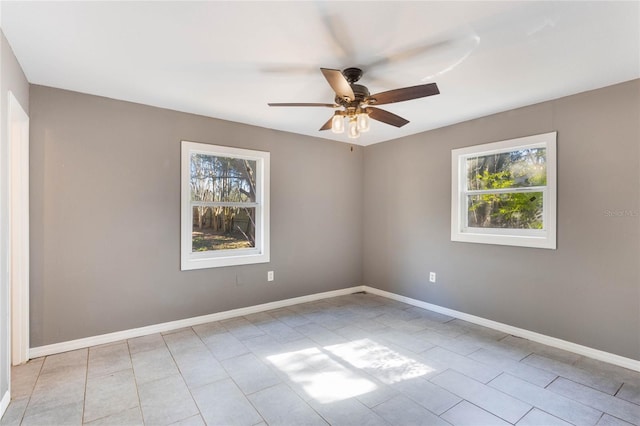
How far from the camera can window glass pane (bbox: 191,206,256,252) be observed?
3.74 metres

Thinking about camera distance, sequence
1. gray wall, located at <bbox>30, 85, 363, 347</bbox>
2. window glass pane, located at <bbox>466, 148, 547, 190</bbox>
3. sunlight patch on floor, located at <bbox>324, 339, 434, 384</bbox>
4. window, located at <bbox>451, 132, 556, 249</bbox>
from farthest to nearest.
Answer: window glass pane, located at <bbox>466, 148, 547, 190</bbox> → window, located at <bbox>451, 132, 556, 249</bbox> → gray wall, located at <bbox>30, 85, 363, 347</bbox> → sunlight patch on floor, located at <bbox>324, 339, 434, 384</bbox>

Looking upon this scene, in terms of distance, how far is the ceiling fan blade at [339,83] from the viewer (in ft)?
6.52

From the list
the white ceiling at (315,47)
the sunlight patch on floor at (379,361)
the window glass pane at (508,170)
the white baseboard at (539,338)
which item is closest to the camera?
the white ceiling at (315,47)

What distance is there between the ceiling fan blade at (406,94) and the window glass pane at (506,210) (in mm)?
1936

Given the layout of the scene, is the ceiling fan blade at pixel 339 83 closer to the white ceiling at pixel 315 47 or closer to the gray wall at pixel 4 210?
the white ceiling at pixel 315 47

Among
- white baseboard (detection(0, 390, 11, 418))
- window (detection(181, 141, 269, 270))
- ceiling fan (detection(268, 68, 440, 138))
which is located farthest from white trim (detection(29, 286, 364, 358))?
ceiling fan (detection(268, 68, 440, 138))

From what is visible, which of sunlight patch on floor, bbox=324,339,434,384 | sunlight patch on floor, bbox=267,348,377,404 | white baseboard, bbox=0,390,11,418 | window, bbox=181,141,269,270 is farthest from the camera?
window, bbox=181,141,269,270

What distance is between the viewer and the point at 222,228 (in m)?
3.94

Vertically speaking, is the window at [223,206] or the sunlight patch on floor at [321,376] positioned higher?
the window at [223,206]

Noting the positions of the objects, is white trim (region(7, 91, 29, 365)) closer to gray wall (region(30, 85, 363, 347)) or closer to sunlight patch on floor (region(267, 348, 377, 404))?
gray wall (region(30, 85, 363, 347))

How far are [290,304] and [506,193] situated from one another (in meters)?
2.96

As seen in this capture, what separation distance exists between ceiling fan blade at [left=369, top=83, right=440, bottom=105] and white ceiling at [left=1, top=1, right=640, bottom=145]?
0.27m

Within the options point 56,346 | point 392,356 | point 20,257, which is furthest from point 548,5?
point 56,346

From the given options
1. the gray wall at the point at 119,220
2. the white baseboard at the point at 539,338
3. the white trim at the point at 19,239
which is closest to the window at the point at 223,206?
the gray wall at the point at 119,220
